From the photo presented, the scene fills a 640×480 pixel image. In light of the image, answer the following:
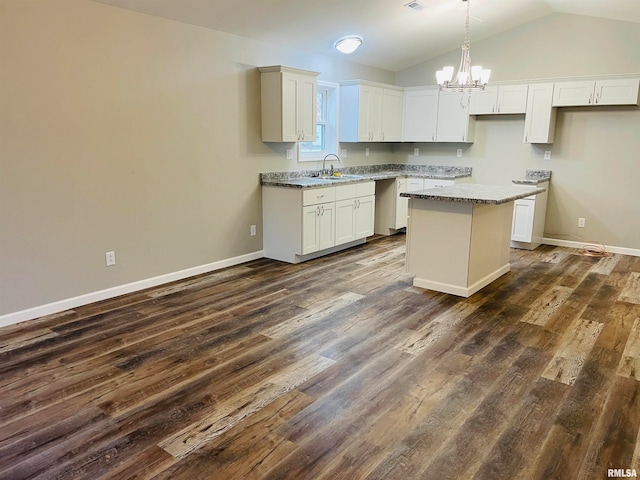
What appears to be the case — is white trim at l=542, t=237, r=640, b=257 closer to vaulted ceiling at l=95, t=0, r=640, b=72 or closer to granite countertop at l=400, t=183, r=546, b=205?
granite countertop at l=400, t=183, r=546, b=205

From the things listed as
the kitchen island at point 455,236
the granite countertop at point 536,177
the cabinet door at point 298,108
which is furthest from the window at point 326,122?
the granite countertop at point 536,177

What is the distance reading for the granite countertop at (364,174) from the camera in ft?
17.5

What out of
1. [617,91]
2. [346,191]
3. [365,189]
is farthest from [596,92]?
[346,191]

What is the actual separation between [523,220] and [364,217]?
79.3 inches

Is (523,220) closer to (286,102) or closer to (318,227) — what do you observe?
(318,227)

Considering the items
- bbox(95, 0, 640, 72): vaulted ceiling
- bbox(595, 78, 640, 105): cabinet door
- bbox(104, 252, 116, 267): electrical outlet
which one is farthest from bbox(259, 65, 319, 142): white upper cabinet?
bbox(595, 78, 640, 105): cabinet door

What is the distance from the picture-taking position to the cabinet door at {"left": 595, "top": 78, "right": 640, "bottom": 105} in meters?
5.43

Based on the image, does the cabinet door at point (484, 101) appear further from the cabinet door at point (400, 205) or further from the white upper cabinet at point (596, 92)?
the cabinet door at point (400, 205)

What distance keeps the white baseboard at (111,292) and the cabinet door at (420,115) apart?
3351 mm

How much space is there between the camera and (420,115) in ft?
23.1

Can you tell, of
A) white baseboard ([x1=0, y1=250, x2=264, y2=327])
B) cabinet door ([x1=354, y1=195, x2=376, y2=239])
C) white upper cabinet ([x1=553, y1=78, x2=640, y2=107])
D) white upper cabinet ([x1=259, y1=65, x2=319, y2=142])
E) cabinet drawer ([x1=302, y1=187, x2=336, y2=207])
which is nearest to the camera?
white baseboard ([x1=0, y1=250, x2=264, y2=327])

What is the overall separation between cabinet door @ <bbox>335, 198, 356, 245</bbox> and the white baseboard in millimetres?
1122

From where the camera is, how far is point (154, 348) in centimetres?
315

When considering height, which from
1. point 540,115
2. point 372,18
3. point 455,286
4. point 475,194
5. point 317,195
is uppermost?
point 372,18
